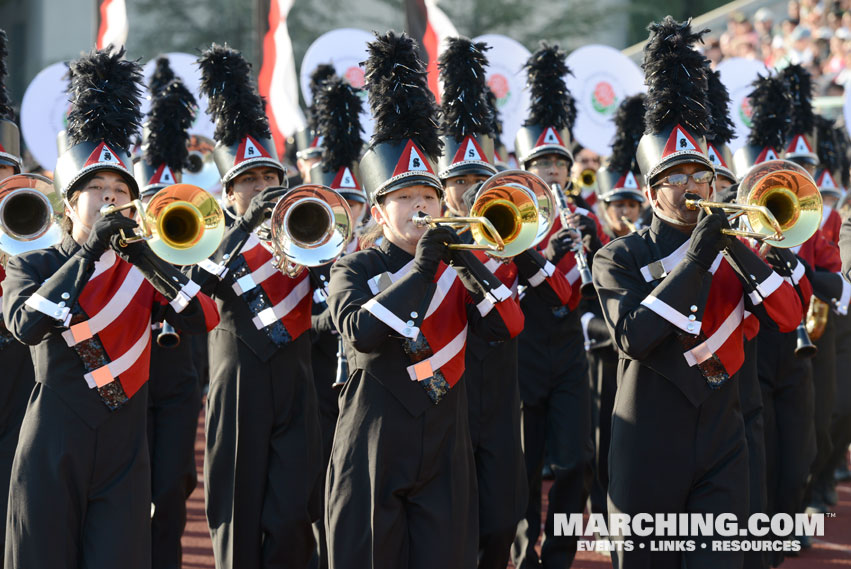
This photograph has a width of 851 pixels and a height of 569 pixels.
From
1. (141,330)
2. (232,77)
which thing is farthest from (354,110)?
(141,330)

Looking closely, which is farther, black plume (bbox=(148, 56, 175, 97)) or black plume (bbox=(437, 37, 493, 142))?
black plume (bbox=(148, 56, 175, 97))

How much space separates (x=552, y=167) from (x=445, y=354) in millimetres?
2970

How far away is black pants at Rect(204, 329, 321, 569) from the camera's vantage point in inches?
246

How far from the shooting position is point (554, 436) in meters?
7.02

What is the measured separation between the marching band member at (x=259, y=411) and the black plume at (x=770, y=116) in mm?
3170

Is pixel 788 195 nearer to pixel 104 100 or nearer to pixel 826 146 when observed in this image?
pixel 104 100

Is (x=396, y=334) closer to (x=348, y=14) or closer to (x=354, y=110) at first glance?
(x=354, y=110)

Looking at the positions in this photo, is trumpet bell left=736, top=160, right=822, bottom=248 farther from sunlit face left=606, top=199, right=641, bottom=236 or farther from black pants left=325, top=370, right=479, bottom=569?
sunlit face left=606, top=199, right=641, bottom=236

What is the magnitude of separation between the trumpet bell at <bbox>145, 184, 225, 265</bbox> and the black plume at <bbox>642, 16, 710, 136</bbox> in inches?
74.7

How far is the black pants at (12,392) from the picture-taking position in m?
6.27

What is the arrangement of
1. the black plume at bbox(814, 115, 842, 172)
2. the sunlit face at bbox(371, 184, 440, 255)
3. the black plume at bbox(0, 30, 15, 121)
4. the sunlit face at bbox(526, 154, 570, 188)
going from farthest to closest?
the black plume at bbox(814, 115, 842, 172)
the sunlit face at bbox(526, 154, 570, 188)
the black plume at bbox(0, 30, 15, 121)
the sunlit face at bbox(371, 184, 440, 255)

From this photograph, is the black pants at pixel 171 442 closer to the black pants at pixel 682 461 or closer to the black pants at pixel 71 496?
the black pants at pixel 71 496

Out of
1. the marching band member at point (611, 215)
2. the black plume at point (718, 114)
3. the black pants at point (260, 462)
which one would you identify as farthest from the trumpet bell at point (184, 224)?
the marching band member at point (611, 215)

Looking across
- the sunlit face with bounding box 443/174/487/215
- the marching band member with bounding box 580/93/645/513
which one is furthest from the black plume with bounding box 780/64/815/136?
the sunlit face with bounding box 443/174/487/215
